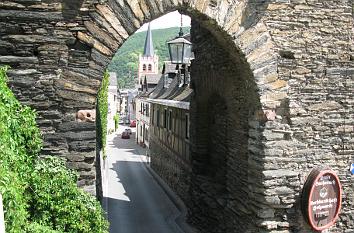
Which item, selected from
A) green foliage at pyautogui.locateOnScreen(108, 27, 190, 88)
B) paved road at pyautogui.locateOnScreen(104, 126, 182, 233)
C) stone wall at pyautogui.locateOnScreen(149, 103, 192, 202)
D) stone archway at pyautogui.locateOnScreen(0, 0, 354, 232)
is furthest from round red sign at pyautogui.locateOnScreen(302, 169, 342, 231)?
green foliage at pyautogui.locateOnScreen(108, 27, 190, 88)

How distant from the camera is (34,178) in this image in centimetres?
446

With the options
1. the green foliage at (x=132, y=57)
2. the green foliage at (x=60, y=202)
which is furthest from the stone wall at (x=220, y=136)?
the green foliage at (x=132, y=57)

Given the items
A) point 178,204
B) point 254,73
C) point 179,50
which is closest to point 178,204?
point 178,204

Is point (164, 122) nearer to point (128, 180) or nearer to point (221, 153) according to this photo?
point (128, 180)

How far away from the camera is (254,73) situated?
5.80 m

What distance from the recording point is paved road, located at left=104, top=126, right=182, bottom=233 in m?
11.2

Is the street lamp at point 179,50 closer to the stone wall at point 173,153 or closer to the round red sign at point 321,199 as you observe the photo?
the stone wall at point 173,153

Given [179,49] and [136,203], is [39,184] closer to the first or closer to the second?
[179,49]

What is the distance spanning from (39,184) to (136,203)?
9737 millimetres

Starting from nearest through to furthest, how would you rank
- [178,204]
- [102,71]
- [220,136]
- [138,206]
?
[102,71] < [220,136] < [178,204] < [138,206]

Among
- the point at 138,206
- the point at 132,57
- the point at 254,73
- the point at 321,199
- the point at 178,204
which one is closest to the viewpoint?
the point at 254,73

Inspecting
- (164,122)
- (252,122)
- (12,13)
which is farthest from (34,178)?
(164,122)

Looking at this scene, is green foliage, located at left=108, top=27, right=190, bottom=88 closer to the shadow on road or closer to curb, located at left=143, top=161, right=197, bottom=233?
the shadow on road

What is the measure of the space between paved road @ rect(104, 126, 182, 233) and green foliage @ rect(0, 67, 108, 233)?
6.05m
